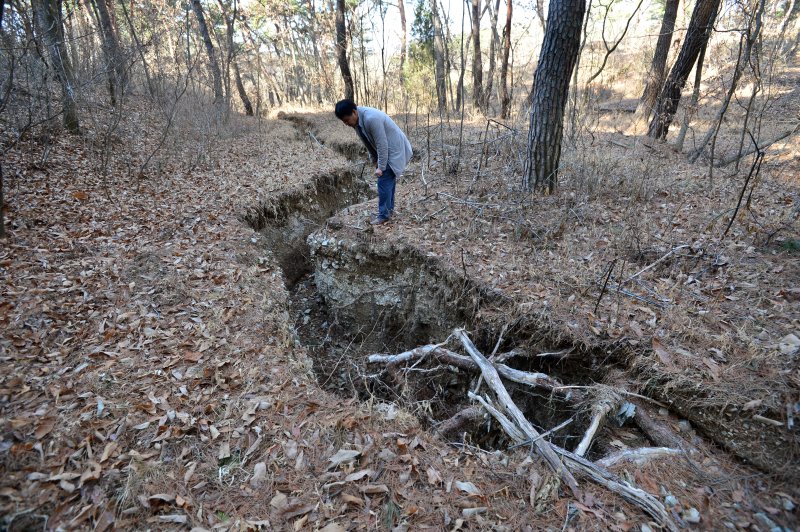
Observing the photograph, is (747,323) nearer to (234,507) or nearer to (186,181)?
(234,507)

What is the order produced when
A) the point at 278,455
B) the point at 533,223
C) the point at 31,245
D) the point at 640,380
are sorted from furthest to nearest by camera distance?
1. the point at 533,223
2. the point at 31,245
3. the point at 640,380
4. the point at 278,455

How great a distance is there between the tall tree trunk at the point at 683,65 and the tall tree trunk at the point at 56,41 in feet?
36.9

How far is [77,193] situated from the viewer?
5539 mm

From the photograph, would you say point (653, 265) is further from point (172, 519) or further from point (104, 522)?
point (104, 522)

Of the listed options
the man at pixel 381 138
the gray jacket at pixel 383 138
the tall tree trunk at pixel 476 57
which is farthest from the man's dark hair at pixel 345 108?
the tall tree trunk at pixel 476 57

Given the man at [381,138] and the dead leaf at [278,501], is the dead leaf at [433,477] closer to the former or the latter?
the dead leaf at [278,501]

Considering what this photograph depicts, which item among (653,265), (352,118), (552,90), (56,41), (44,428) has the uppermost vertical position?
(56,41)

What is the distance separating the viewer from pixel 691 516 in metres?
2.22

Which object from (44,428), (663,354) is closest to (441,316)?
(663,354)

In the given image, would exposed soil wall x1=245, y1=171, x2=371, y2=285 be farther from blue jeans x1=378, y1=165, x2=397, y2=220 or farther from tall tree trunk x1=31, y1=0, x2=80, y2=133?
tall tree trunk x1=31, y1=0, x2=80, y2=133

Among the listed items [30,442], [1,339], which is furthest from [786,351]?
[1,339]

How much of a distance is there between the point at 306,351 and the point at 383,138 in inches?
111

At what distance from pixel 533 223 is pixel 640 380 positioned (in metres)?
2.57

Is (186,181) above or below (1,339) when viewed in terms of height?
above
